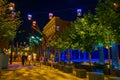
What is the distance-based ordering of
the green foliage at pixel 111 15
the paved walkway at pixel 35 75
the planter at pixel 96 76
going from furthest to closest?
the paved walkway at pixel 35 75 → the green foliage at pixel 111 15 → the planter at pixel 96 76

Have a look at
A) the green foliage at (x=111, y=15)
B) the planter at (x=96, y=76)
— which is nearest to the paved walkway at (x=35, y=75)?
the planter at (x=96, y=76)

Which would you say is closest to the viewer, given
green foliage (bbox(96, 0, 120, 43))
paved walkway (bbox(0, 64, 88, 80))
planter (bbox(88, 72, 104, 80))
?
planter (bbox(88, 72, 104, 80))

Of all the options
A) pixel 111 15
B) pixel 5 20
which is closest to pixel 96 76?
pixel 111 15

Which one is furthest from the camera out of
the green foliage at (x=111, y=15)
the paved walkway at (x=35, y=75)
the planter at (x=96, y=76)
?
the paved walkway at (x=35, y=75)

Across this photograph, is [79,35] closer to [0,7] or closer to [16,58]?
[0,7]

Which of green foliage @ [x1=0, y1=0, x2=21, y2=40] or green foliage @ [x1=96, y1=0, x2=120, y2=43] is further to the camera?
green foliage @ [x1=0, y1=0, x2=21, y2=40]

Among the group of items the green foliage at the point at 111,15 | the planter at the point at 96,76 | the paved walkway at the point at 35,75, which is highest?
the green foliage at the point at 111,15

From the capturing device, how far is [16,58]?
6706 centimetres

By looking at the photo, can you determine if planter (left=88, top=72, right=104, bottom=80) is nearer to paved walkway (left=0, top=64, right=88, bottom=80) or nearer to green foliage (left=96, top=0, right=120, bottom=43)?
paved walkway (left=0, top=64, right=88, bottom=80)

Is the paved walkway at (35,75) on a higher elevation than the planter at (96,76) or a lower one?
lower

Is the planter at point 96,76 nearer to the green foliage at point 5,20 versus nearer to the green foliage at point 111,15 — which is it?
the green foliage at point 111,15

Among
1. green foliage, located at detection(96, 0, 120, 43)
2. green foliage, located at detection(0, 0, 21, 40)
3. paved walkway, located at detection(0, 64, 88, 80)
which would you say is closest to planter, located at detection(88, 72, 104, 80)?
paved walkway, located at detection(0, 64, 88, 80)

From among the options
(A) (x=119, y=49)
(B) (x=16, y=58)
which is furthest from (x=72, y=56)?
(A) (x=119, y=49)

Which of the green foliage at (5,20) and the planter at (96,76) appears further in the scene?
the green foliage at (5,20)
